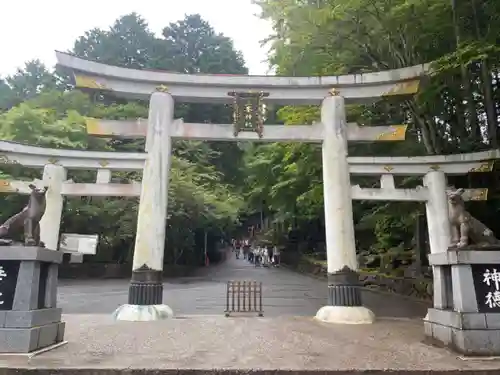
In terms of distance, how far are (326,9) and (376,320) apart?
8.56 metres

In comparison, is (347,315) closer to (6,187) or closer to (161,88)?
(161,88)

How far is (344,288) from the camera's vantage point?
9500mm

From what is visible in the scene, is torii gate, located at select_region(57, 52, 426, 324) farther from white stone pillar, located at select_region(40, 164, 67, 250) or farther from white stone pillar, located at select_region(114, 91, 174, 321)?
white stone pillar, located at select_region(40, 164, 67, 250)

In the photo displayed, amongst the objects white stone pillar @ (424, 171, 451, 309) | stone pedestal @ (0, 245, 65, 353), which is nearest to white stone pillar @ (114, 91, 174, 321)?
stone pedestal @ (0, 245, 65, 353)

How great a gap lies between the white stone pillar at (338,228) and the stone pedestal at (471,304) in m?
2.69

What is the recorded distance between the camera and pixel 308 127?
→ 10.6 metres

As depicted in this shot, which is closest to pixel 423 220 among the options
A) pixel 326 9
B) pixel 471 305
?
pixel 326 9

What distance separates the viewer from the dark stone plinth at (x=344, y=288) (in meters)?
9.51

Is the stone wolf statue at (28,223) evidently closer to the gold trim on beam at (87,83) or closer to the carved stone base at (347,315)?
the gold trim on beam at (87,83)

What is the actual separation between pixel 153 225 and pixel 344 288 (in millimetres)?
4628

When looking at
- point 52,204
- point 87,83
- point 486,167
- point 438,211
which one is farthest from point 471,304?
point 52,204

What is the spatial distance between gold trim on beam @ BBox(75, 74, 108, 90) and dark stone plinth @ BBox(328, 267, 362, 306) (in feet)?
23.8

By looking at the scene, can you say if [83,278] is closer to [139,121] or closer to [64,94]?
[64,94]

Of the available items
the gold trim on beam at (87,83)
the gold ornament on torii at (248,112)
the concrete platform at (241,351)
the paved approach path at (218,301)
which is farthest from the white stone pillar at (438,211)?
the gold trim on beam at (87,83)
